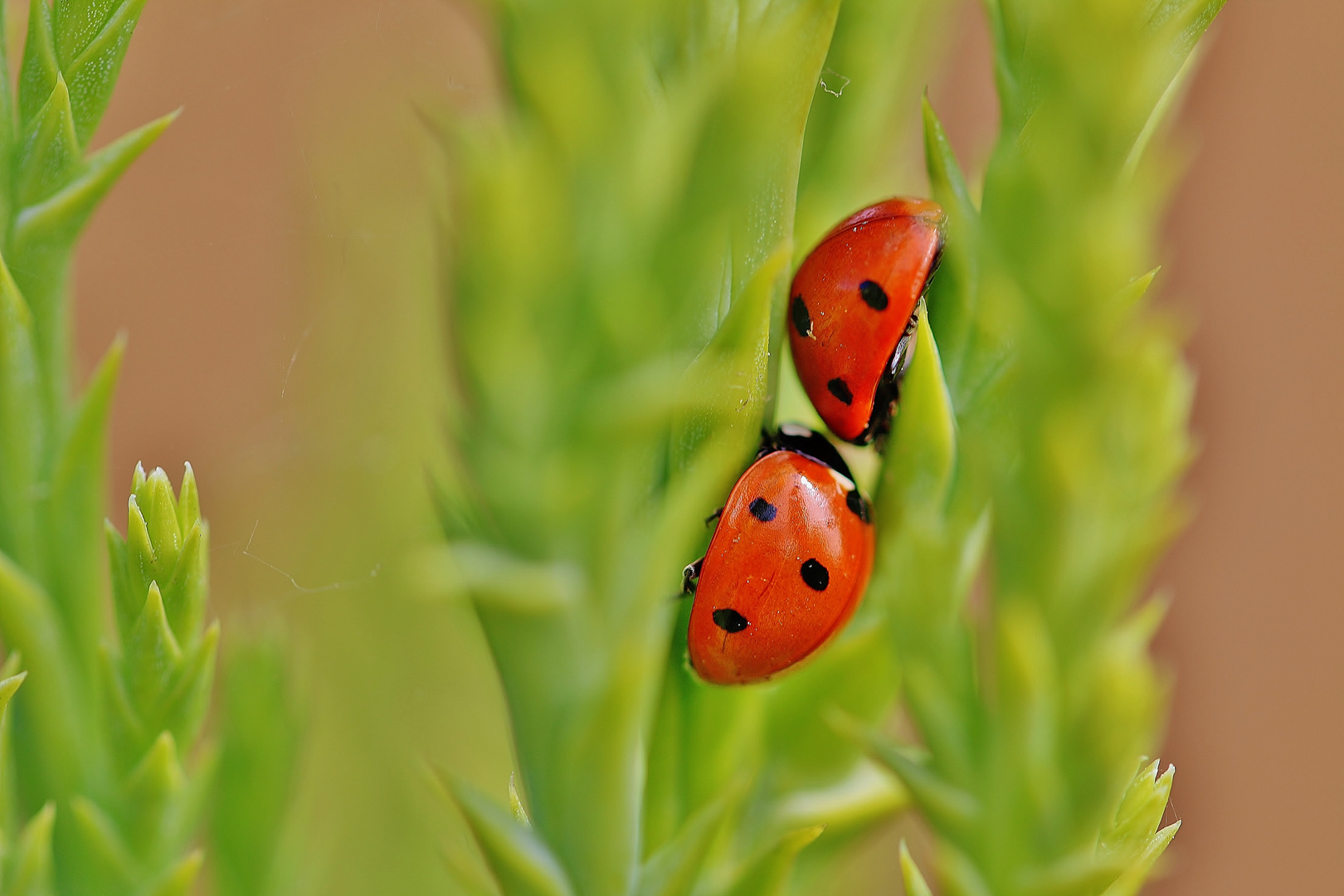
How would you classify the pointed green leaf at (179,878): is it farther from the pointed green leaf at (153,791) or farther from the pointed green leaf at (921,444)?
the pointed green leaf at (921,444)

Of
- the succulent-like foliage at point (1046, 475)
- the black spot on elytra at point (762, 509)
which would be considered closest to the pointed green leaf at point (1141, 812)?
the succulent-like foliage at point (1046, 475)

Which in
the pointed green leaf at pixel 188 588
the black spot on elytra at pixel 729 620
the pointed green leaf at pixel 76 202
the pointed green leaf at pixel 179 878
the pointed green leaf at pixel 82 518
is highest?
the pointed green leaf at pixel 76 202

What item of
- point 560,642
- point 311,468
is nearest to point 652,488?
point 560,642

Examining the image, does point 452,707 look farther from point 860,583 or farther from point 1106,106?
point 1106,106

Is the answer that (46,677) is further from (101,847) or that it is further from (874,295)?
(874,295)

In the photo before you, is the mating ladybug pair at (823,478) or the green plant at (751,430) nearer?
the green plant at (751,430)

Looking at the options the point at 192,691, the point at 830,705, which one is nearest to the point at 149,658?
the point at 192,691
